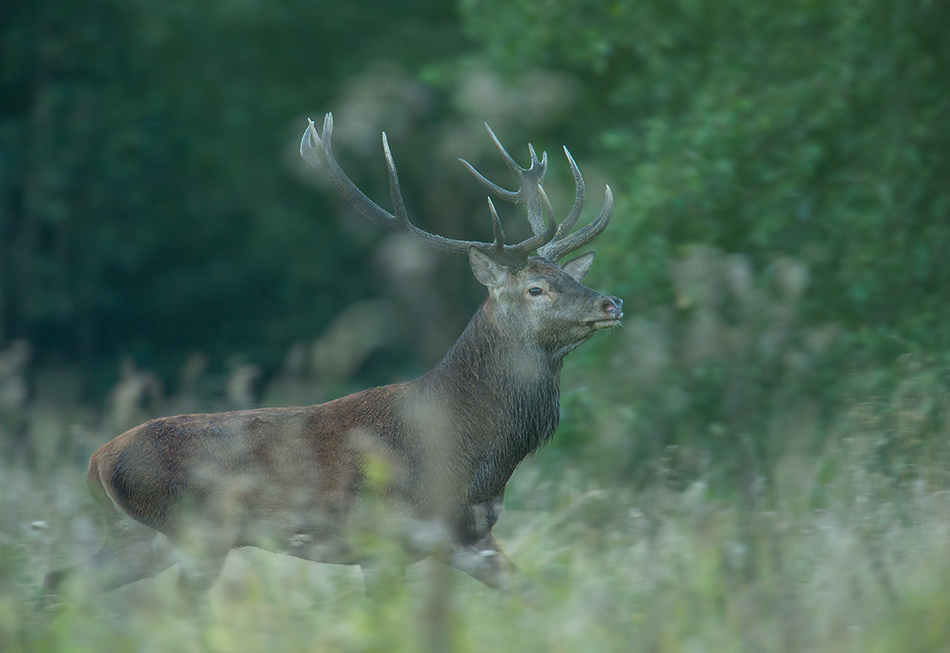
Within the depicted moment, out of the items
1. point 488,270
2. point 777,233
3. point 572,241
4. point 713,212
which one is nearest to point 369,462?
point 488,270

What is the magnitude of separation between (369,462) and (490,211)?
136 centimetres

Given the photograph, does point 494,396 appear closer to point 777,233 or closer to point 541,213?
point 541,213

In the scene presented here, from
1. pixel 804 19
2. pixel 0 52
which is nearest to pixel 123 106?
pixel 0 52

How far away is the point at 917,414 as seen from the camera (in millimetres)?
4812

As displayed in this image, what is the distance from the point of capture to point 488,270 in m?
4.89

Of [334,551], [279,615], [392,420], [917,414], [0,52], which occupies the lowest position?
[279,615]

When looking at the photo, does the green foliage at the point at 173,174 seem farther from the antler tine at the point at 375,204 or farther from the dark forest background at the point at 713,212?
the antler tine at the point at 375,204

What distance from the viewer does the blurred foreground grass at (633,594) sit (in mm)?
3061

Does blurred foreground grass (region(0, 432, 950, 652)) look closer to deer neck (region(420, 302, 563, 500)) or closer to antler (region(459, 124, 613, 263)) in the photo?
deer neck (region(420, 302, 563, 500))

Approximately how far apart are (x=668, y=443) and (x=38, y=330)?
30.7 ft

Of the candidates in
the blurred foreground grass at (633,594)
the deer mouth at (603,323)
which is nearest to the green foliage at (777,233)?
the deer mouth at (603,323)

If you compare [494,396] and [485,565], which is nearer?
[485,565]

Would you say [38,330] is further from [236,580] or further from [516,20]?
[236,580]

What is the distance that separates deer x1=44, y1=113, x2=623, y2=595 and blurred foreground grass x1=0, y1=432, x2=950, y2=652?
19 centimetres
